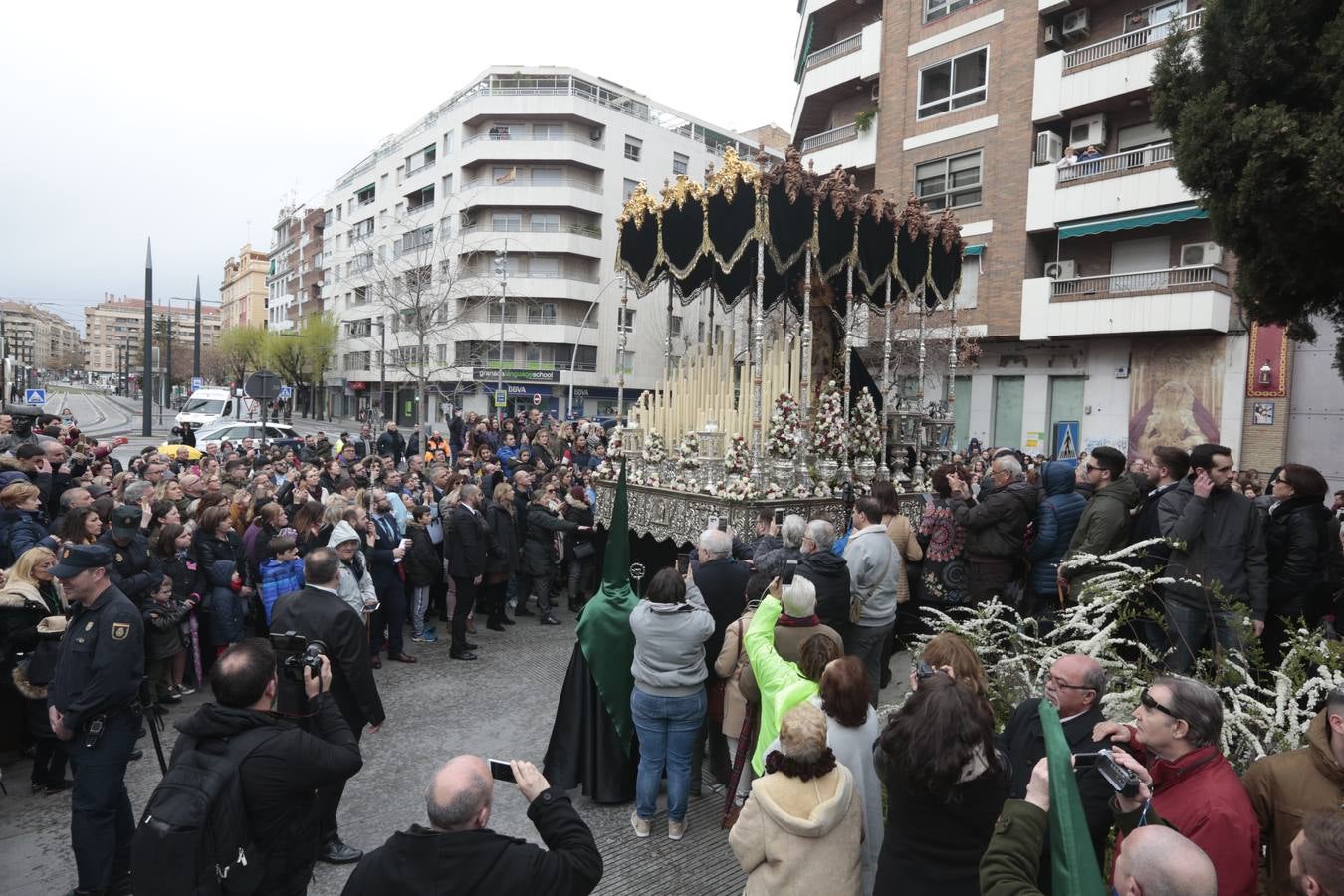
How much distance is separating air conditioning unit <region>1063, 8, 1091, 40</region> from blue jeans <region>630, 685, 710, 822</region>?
22555 mm

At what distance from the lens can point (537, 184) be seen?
44000 millimetres

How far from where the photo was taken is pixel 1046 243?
70.5 ft

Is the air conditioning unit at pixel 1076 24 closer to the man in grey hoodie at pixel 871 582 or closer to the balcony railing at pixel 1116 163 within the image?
the balcony railing at pixel 1116 163

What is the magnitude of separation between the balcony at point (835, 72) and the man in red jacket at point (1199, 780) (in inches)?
1006

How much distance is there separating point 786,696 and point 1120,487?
3.55 m

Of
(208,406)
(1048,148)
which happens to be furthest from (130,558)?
(208,406)

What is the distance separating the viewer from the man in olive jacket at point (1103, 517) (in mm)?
5730

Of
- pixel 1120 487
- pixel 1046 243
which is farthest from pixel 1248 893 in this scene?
pixel 1046 243

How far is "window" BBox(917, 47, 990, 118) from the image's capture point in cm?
2223

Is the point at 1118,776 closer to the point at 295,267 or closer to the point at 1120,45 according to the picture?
the point at 1120,45

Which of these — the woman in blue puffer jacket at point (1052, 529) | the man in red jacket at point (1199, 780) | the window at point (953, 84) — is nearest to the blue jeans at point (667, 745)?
the man in red jacket at point (1199, 780)

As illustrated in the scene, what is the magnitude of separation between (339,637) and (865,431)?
27.3 feet

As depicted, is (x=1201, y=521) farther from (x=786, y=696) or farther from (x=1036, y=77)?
(x=1036, y=77)

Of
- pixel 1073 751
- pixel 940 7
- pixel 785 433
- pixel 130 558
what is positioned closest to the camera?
pixel 1073 751
